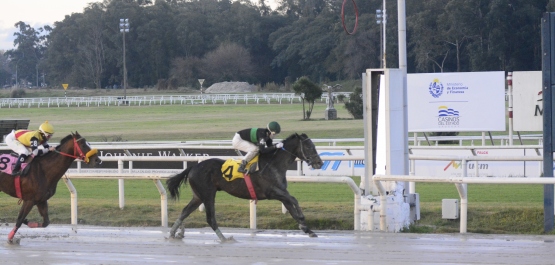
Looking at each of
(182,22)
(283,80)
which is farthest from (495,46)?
(182,22)

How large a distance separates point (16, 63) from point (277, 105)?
7550 cm

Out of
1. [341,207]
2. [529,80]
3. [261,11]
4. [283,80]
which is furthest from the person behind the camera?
[261,11]

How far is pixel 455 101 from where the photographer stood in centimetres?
1652

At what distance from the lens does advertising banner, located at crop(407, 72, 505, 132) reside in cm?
1645

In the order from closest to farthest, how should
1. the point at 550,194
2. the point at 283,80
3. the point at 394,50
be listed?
the point at 550,194, the point at 394,50, the point at 283,80

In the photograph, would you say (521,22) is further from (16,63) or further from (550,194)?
(16,63)

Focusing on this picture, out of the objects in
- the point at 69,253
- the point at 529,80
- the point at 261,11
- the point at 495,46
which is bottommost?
the point at 69,253

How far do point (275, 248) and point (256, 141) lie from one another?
145 centimetres

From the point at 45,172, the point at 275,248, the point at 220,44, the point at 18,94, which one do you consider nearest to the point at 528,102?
the point at 275,248

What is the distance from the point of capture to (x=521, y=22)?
170 feet

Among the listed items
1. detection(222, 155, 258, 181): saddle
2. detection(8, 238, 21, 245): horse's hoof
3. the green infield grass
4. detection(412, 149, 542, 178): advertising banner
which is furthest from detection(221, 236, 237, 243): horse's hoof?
detection(412, 149, 542, 178): advertising banner

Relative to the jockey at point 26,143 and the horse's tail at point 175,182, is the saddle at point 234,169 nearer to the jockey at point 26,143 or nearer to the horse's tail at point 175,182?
the horse's tail at point 175,182

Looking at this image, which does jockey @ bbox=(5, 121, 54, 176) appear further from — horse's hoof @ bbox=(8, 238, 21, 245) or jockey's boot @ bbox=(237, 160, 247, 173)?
jockey's boot @ bbox=(237, 160, 247, 173)

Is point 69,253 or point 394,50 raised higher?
point 394,50
